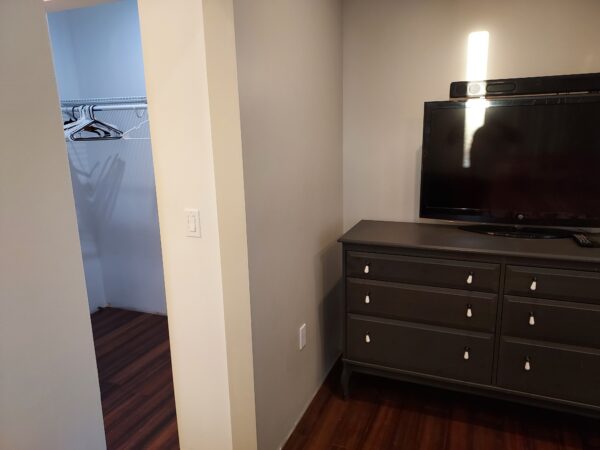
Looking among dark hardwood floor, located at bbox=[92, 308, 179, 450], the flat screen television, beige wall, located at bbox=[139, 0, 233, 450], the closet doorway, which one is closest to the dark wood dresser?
the flat screen television

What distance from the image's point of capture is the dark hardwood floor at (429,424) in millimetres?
1888

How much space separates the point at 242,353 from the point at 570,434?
1.60 m

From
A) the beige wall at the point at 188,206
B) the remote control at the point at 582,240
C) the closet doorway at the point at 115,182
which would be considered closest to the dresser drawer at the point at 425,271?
the remote control at the point at 582,240

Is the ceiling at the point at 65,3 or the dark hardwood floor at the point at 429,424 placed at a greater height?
the ceiling at the point at 65,3

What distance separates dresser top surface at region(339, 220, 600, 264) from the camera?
1693mm

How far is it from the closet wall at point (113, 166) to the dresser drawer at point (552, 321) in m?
2.44

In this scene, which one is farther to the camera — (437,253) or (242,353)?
(437,253)

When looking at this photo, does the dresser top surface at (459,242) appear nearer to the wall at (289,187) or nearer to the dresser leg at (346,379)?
the wall at (289,187)

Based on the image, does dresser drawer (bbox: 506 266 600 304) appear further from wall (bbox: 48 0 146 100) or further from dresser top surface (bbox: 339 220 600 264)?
wall (bbox: 48 0 146 100)

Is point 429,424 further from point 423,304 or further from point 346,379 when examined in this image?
point 423,304

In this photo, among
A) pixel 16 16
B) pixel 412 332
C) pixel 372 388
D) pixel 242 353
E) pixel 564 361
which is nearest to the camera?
pixel 16 16

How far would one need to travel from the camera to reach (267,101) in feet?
5.17

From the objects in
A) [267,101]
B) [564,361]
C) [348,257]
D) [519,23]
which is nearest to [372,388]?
[348,257]

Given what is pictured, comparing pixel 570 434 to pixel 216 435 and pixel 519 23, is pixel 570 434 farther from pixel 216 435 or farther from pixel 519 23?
pixel 519 23
